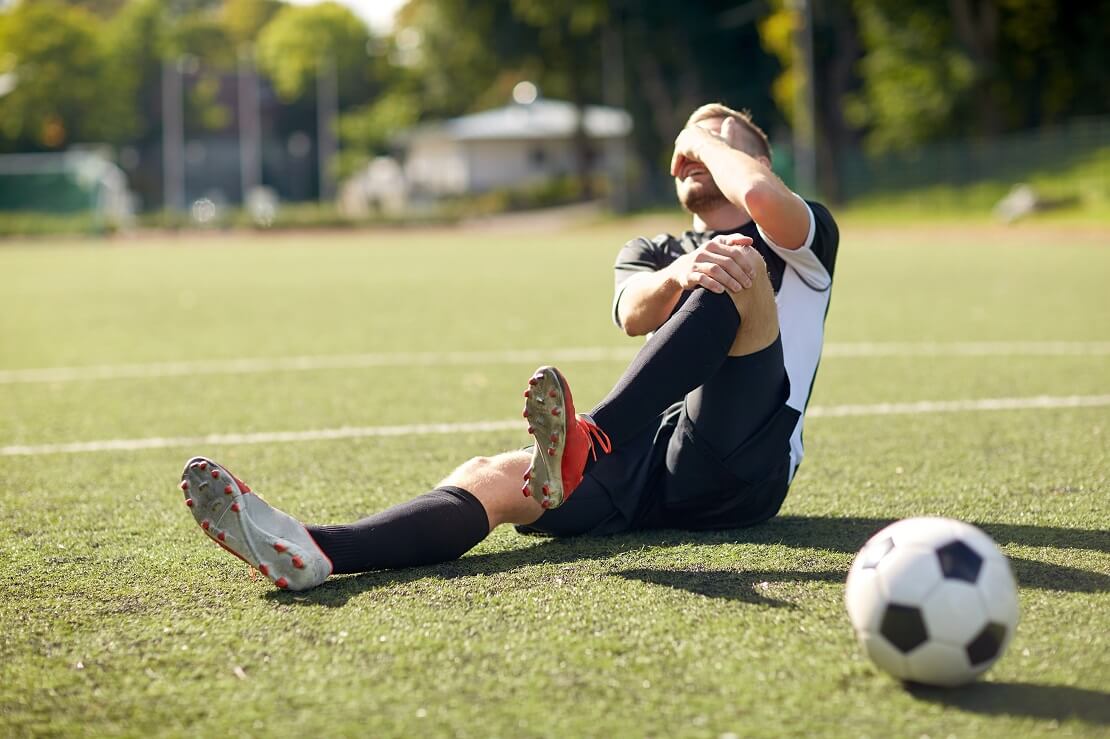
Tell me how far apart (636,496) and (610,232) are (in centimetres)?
3193

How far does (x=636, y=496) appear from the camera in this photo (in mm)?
3691

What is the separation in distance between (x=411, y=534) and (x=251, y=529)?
0.45m

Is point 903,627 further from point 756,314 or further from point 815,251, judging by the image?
point 815,251

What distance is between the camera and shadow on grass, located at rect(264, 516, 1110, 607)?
323 cm

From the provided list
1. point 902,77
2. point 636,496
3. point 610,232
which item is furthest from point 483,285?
point 902,77

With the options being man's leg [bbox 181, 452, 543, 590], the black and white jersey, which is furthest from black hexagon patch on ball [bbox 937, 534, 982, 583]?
man's leg [bbox 181, 452, 543, 590]

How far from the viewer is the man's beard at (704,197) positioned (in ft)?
12.7

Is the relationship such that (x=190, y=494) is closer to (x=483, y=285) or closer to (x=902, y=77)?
(x=483, y=285)

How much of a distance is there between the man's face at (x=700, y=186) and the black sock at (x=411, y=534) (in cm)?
119

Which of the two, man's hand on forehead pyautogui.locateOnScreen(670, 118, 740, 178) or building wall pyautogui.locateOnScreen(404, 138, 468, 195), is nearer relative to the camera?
man's hand on forehead pyautogui.locateOnScreen(670, 118, 740, 178)

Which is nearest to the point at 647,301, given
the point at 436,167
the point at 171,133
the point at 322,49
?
the point at 436,167

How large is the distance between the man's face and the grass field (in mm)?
1030

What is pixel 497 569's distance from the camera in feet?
11.4

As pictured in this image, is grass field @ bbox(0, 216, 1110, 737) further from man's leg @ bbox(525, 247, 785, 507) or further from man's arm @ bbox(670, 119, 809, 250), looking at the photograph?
man's arm @ bbox(670, 119, 809, 250)
